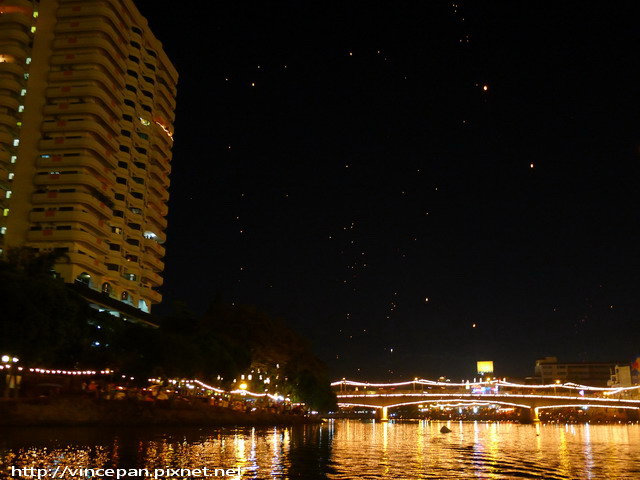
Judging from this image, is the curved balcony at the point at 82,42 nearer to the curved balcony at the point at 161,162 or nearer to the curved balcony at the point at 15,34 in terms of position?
the curved balcony at the point at 15,34

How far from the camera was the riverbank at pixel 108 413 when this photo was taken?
1515 inches

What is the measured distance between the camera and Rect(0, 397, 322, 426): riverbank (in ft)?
126

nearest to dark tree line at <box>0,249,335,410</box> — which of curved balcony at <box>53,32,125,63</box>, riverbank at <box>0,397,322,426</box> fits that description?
riverbank at <box>0,397,322,426</box>

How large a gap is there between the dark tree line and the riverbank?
2.80 m

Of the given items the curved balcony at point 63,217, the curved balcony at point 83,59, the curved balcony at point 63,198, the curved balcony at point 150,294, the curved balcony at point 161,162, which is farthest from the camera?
the curved balcony at point 161,162

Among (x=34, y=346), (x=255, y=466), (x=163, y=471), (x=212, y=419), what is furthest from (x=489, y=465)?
(x=212, y=419)

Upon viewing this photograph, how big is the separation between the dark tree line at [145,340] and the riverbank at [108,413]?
2.80 metres

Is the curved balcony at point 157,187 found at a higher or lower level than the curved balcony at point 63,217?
higher

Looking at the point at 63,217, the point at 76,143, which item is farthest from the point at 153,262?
the point at 76,143

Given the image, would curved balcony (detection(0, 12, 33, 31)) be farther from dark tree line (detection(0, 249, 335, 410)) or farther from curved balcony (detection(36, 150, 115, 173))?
dark tree line (detection(0, 249, 335, 410))

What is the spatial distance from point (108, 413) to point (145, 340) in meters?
9.14

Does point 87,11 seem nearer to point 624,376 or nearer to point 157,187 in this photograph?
point 157,187

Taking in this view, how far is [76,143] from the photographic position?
265 feet

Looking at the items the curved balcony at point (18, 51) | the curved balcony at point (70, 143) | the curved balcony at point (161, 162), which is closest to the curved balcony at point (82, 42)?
the curved balcony at point (18, 51)
